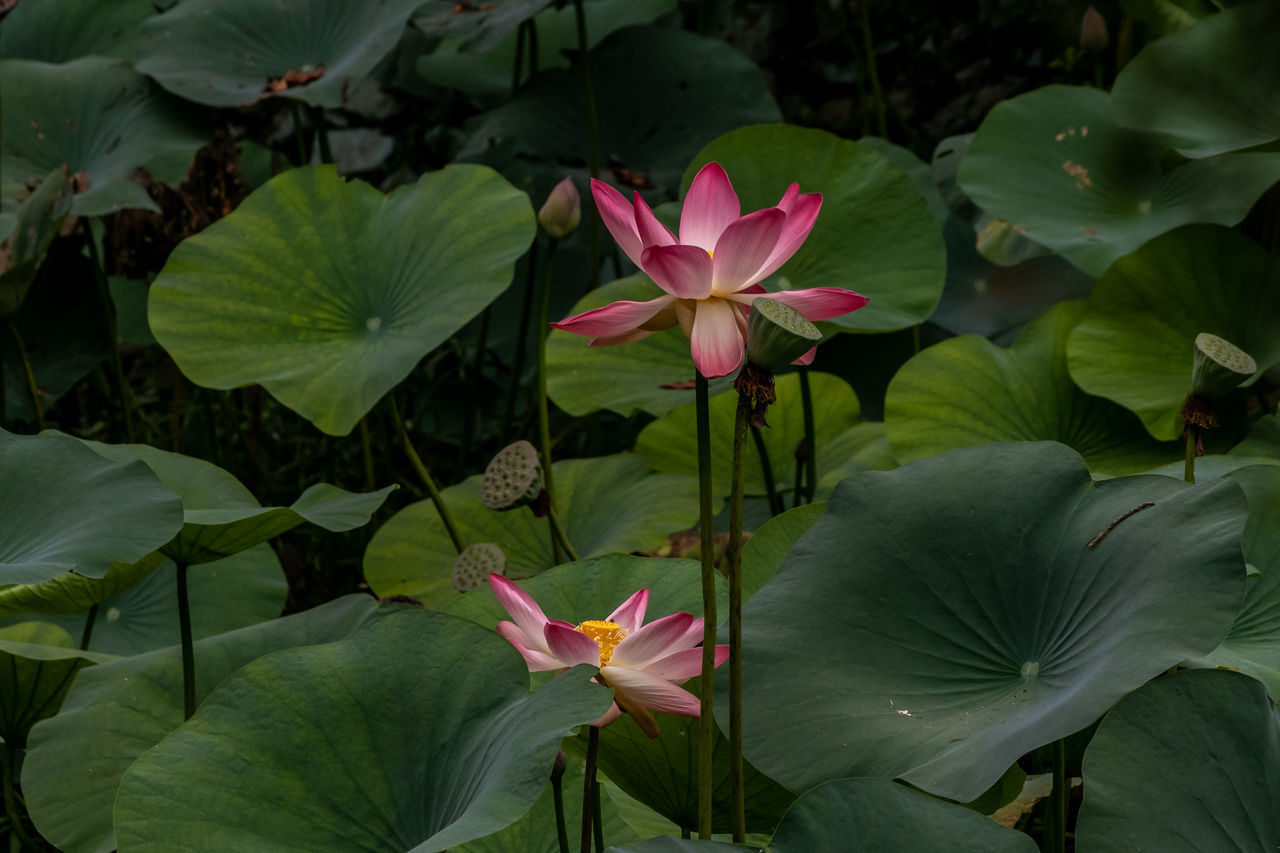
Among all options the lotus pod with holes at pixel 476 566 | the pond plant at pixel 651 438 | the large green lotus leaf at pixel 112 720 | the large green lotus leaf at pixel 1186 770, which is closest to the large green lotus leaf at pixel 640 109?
the pond plant at pixel 651 438

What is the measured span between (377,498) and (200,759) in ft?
1.04

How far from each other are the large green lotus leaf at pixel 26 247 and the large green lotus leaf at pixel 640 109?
2.14 ft

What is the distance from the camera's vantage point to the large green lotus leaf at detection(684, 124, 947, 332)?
1.29 meters

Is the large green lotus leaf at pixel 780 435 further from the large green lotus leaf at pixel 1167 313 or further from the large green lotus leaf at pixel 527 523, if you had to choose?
the large green lotus leaf at pixel 1167 313

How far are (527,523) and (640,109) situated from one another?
2.71 feet

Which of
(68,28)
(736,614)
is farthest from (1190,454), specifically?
(68,28)

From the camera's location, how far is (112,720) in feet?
2.86

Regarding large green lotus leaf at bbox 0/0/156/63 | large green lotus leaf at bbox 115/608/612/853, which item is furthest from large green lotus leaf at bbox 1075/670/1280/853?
large green lotus leaf at bbox 0/0/156/63

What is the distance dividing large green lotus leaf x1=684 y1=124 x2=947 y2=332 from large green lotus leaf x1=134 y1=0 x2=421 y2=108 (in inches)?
21.9

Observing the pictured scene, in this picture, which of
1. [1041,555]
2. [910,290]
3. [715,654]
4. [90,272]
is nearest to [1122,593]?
[1041,555]

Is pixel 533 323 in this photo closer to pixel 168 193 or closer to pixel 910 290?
pixel 168 193

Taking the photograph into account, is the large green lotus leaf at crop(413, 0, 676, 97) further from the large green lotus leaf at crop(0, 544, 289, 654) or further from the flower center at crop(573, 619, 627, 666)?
the flower center at crop(573, 619, 627, 666)

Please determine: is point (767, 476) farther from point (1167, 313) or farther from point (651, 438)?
point (1167, 313)

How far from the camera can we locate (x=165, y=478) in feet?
3.28
